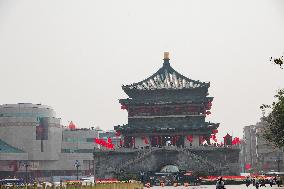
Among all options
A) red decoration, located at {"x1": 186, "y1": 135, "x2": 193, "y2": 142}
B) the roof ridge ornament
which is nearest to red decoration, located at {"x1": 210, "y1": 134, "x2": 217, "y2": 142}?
red decoration, located at {"x1": 186, "y1": 135, "x2": 193, "y2": 142}

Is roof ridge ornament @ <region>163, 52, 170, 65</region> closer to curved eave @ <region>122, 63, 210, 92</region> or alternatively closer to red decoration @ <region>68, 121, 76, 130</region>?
curved eave @ <region>122, 63, 210, 92</region>

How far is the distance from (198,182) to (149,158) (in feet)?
44.0

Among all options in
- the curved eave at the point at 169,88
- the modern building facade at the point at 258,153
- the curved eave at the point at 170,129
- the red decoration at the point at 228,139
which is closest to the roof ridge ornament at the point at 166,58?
the curved eave at the point at 169,88

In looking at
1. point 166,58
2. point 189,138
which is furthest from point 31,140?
point 189,138

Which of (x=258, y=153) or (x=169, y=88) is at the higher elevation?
(x=169, y=88)

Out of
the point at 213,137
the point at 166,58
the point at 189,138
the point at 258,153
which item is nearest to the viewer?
the point at 189,138

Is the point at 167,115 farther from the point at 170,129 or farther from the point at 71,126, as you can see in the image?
the point at 71,126

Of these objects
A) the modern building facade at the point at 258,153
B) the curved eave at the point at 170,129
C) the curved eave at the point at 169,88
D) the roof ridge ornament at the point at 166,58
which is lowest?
the modern building facade at the point at 258,153

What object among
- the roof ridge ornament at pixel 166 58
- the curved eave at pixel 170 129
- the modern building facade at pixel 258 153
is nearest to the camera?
the curved eave at pixel 170 129

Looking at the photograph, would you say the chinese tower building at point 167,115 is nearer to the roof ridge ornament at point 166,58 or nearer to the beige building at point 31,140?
the roof ridge ornament at point 166,58

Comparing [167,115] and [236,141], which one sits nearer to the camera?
[236,141]

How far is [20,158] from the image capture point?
135 meters

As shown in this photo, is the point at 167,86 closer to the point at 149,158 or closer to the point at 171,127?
the point at 171,127

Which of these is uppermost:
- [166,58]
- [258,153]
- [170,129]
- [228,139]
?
[166,58]
